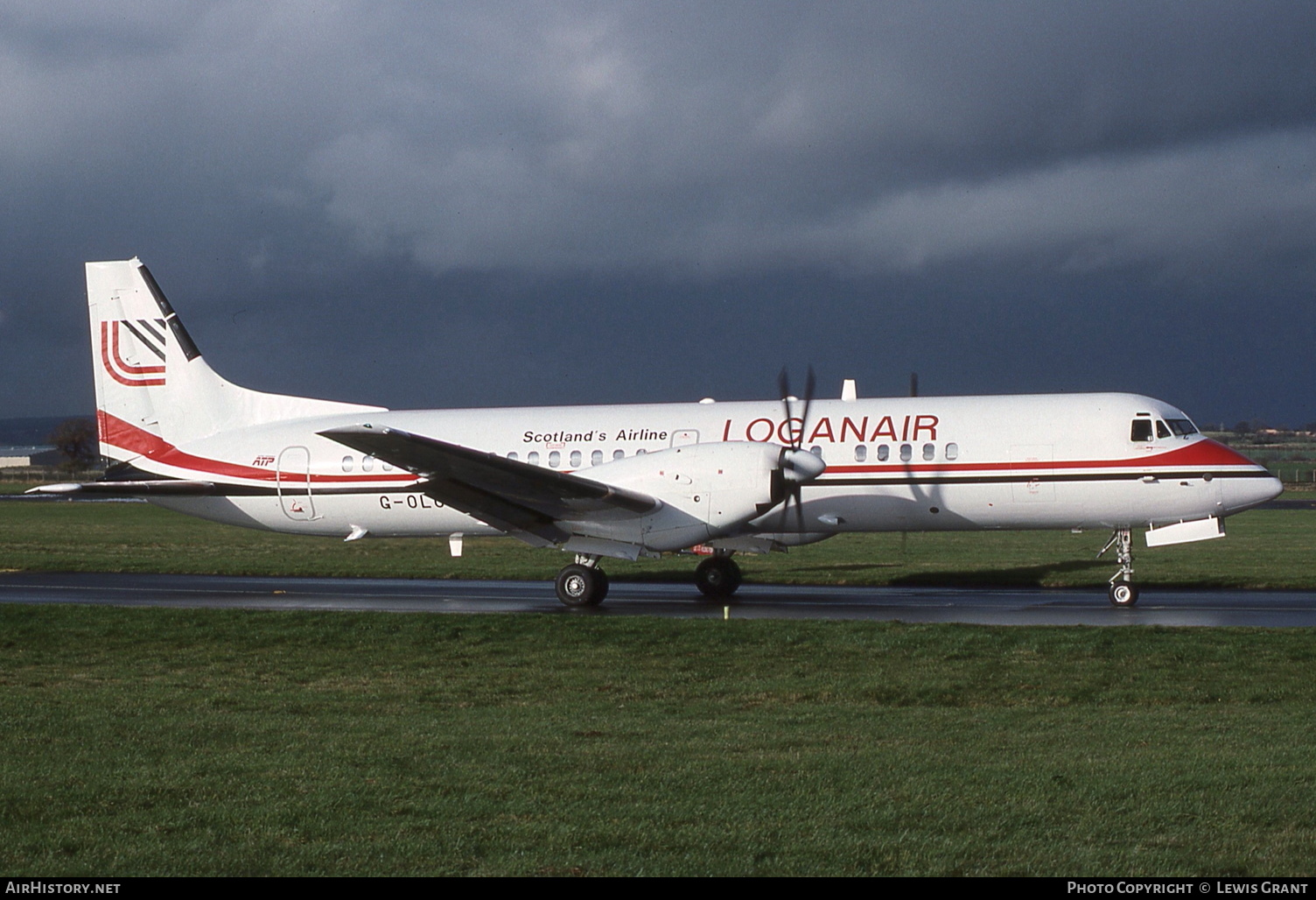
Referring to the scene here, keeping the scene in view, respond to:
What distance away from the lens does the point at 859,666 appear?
14461 millimetres

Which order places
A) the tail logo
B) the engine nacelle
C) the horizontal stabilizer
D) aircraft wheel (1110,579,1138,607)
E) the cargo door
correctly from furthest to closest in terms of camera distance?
1. the tail logo
2. the horizontal stabilizer
3. the cargo door
4. the engine nacelle
5. aircraft wheel (1110,579,1138,607)

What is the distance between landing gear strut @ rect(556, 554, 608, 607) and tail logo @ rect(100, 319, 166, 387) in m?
10.5

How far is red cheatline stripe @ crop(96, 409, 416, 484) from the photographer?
23797 mm

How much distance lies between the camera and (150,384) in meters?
25.8

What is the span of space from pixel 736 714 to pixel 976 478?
11.3 meters

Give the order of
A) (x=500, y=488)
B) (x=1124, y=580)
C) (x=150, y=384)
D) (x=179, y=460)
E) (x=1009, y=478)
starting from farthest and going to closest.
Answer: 1. (x=150, y=384)
2. (x=179, y=460)
3. (x=1009, y=478)
4. (x=500, y=488)
5. (x=1124, y=580)

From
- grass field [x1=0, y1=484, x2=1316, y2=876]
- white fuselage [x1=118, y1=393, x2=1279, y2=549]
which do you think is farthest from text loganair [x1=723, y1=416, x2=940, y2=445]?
grass field [x1=0, y1=484, x2=1316, y2=876]

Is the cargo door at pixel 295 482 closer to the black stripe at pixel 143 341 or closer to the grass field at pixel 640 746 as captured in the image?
the black stripe at pixel 143 341

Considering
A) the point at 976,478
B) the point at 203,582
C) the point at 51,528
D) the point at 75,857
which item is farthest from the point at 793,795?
the point at 51,528

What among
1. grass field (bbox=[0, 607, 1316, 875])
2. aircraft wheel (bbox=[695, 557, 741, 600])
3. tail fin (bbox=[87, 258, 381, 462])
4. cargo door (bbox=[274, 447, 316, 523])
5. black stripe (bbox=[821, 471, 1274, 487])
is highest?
tail fin (bbox=[87, 258, 381, 462])

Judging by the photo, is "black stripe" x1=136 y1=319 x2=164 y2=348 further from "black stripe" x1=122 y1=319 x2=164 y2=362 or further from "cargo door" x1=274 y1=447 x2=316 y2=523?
"cargo door" x1=274 y1=447 x2=316 y2=523

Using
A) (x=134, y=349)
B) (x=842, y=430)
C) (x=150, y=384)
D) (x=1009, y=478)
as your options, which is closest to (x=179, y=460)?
(x=150, y=384)

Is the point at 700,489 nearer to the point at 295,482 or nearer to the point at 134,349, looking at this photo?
the point at 295,482

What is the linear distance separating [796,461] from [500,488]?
4851mm
